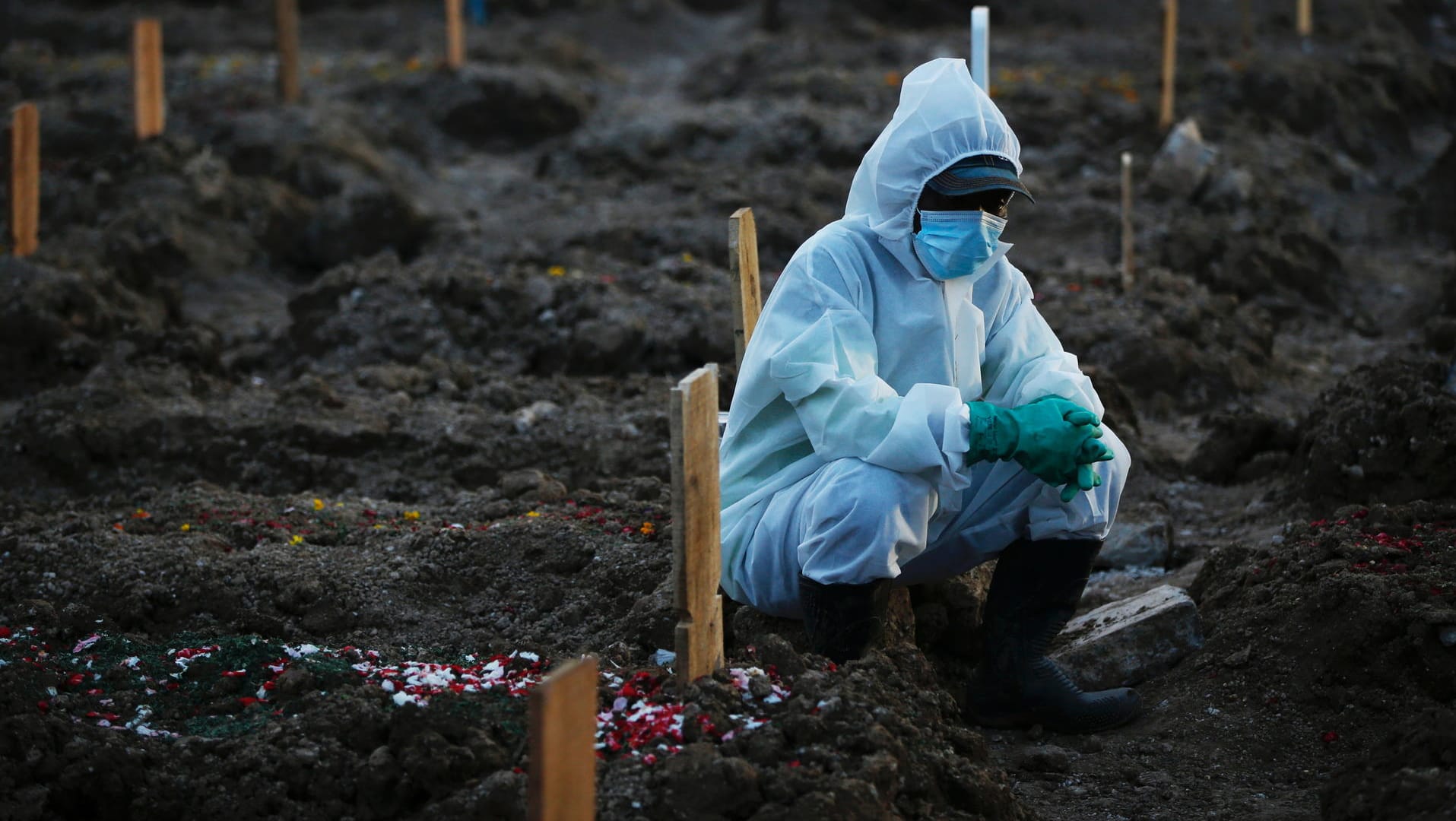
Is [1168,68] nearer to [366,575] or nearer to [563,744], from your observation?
[366,575]

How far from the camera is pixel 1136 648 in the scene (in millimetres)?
4164

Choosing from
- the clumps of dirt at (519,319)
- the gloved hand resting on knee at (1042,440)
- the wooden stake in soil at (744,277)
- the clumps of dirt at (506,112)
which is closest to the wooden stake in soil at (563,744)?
the gloved hand resting on knee at (1042,440)

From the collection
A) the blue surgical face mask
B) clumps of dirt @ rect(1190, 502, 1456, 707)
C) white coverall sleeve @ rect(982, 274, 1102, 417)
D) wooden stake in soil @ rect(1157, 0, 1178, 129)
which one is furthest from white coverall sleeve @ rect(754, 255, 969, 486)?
wooden stake in soil @ rect(1157, 0, 1178, 129)

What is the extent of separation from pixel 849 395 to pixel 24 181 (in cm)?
715

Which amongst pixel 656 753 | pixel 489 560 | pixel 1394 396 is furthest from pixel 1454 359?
pixel 656 753

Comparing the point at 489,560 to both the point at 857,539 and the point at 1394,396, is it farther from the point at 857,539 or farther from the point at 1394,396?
the point at 1394,396

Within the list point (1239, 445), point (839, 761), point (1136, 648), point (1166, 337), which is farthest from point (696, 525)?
point (1166, 337)

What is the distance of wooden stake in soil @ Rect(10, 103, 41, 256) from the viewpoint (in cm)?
880

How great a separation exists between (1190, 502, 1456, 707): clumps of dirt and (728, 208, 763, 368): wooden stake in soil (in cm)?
149

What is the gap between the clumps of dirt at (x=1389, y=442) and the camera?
5.00 metres

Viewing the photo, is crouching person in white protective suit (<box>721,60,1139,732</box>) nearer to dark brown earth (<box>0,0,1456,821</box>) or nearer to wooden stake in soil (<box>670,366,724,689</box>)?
dark brown earth (<box>0,0,1456,821</box>)

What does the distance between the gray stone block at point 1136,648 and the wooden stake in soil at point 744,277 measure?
3.93 ft

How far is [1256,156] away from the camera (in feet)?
40.3

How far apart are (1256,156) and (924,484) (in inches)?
386
